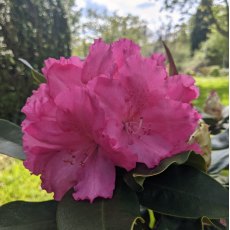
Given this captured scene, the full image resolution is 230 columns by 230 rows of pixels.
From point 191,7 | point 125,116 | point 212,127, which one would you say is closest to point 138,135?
point 125,116

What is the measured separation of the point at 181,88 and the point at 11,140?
0.68 feet

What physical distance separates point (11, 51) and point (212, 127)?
52 centimetres

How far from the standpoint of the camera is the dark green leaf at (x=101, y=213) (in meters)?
0.36

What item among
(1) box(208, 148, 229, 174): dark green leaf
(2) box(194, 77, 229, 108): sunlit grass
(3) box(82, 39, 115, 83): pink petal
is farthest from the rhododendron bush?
(2) box(194, 77, 229, 108): sunlit grass

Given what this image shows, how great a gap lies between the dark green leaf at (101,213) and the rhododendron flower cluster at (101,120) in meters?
0.01

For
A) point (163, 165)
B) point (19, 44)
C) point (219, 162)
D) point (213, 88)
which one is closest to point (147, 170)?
point (163, 165)

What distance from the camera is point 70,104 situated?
0.37 meters

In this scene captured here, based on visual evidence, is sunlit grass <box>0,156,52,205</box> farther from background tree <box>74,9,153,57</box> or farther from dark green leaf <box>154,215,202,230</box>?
background tree <box>74,9,153,57</box>

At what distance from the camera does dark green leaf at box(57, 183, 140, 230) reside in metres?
0.36

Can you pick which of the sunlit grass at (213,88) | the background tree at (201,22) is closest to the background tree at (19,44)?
the sunlit grass at (213,88)

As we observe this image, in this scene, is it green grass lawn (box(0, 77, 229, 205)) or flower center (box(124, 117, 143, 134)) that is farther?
Answer: green grass lawn (box(0, 77, 229, 205))

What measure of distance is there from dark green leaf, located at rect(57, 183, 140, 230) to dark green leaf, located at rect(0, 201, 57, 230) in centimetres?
4

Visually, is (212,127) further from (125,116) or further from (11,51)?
(125,116)

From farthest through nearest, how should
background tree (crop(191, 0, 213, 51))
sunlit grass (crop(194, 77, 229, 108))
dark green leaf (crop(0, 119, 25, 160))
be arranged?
background tree (crop(191, 0, 213, 51)) < sunlit grass (crop(194, 77, 229, 108)) < dark green leaf (crop(0, 119, 25, 160))
